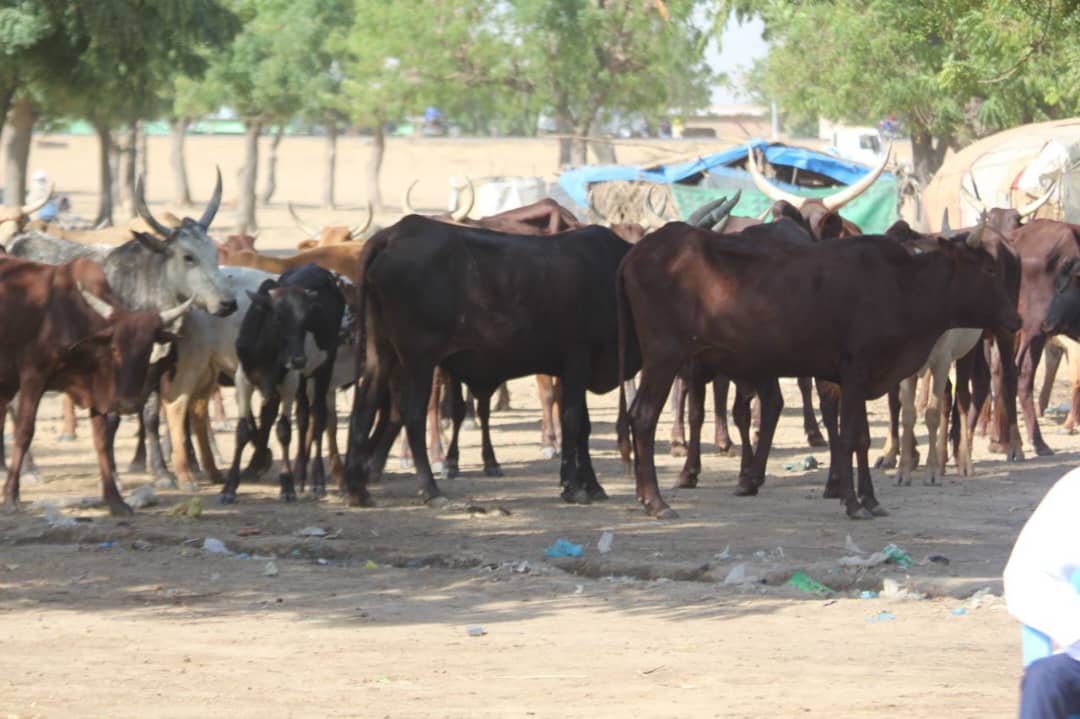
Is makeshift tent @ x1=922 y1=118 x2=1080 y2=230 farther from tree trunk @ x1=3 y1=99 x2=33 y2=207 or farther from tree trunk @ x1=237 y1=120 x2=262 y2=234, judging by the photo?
tree trunk @ x1=237 y1=120 x2=262 y2=234

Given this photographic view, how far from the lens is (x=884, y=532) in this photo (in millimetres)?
11578

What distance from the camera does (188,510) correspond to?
1223 centimetres

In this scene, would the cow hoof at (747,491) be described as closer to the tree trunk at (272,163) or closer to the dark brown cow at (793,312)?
the dark brown cow at (793,312)

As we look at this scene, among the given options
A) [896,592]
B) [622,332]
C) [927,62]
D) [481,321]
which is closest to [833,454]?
[622,332]

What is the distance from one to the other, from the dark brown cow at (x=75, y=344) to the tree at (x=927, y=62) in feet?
23.6

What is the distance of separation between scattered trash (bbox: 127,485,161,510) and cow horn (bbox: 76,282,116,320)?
3.96 feet

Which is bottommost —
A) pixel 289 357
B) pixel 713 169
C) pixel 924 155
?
pixel 289 357

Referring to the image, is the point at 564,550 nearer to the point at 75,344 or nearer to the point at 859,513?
the point at 859,513

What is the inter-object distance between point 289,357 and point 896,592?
15.7 ft

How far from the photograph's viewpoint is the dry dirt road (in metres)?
7.40

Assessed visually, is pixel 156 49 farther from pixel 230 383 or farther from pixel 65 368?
pixel 65 368

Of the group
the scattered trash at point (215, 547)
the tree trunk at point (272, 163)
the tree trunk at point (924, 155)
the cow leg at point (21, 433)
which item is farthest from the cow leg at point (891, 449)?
the tree trunk at point (272, 163)

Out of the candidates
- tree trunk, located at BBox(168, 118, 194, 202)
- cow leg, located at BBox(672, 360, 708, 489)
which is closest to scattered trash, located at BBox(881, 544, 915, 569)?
cow leg, located at BBox(672, 360, 708, 489)

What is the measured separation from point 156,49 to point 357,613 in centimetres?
1377
